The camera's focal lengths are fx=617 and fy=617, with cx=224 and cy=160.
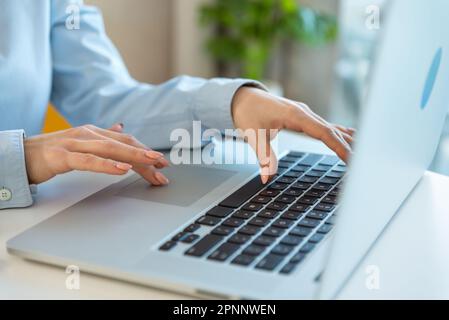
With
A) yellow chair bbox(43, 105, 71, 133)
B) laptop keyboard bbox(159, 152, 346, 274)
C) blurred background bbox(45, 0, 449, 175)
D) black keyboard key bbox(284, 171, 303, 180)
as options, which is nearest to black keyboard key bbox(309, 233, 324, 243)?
laptop keyboard bbox(159, 152, 346, 274)

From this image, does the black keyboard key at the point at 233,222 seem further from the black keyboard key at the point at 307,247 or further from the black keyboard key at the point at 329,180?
the black keyboard key at the point at 329,180

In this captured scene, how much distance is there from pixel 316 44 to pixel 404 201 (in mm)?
1872

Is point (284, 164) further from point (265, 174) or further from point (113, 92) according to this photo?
point (113, 92)

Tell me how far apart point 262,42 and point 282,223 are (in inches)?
80.3

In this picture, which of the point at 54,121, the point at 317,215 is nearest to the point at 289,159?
the point at 317,215

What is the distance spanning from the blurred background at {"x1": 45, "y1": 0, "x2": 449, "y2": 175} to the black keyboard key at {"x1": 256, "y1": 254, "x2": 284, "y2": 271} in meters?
1.97

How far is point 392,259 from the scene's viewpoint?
65 cm

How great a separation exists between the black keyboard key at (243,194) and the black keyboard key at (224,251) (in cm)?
12

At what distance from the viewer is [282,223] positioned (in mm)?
662

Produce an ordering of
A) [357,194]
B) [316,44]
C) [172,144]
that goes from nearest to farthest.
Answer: [357,194] < [172,144] < [316,44]

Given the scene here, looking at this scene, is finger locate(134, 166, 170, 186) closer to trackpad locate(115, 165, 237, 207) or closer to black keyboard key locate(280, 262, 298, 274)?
trackpad locate(115, 165, 237, 207)

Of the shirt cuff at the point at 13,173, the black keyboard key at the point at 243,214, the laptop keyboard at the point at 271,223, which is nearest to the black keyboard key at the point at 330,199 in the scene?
the laptop keyboard at the point at 271,223
